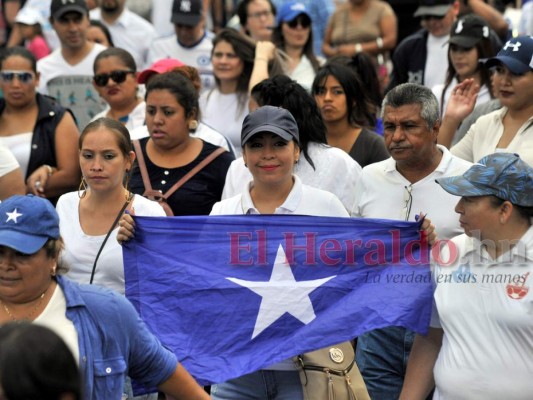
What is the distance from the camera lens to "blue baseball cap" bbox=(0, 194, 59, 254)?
4574mm

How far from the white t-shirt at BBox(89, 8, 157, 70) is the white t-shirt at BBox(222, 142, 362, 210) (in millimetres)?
5000

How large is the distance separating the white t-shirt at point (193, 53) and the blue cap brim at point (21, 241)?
6.06m

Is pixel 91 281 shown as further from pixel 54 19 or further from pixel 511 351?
pixel 54 19

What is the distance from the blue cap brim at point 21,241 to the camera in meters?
4.56

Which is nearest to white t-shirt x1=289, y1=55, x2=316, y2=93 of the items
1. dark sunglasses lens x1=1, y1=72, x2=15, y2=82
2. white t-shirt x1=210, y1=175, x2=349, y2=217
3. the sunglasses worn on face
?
the sunglasses worn on face

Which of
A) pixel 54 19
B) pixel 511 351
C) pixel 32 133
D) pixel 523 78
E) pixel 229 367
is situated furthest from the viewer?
pixel 54 19

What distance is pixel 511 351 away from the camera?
5230mm

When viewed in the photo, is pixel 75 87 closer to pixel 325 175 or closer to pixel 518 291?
pixel 325 175

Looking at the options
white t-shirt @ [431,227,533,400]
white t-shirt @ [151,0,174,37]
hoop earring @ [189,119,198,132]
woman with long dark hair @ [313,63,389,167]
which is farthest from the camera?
white t-shirt @ [151,0,174,37]

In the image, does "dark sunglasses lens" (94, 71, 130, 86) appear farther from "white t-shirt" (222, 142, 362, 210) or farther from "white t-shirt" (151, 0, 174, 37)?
"white t-shirt" (151, 0, 174, 37)

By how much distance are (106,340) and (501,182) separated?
2.03 m

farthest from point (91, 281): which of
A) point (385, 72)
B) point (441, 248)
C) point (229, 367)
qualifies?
point (385, 72)

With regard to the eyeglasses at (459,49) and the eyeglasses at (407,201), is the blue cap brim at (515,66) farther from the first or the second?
→ the eyeglasses at (459,49)

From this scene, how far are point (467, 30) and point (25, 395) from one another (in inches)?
245
